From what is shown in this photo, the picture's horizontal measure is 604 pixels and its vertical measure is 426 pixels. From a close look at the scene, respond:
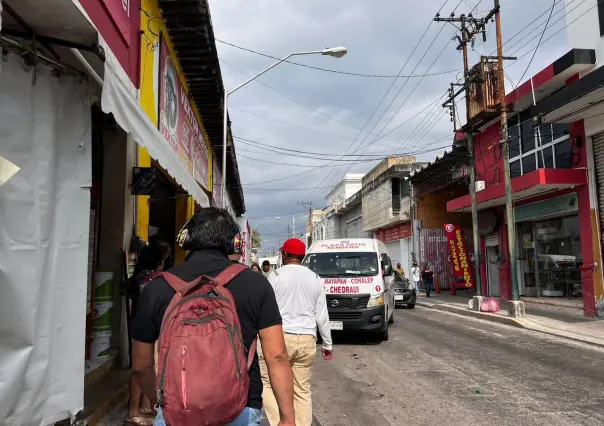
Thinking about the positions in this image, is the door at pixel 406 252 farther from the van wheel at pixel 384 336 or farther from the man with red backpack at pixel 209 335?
the man with red backpack at pixel 209 335

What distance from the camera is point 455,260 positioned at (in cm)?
2242

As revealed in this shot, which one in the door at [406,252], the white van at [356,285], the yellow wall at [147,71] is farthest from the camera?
the door at [406,252]

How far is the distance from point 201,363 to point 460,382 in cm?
594

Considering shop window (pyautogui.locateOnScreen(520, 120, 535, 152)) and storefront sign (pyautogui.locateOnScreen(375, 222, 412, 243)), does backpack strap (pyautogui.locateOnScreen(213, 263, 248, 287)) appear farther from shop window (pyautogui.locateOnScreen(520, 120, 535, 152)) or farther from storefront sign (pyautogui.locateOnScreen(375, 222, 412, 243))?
storefront sign (pyautogui.locateOnScreen(375, 222, 412, 243))

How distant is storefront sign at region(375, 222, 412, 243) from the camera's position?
1215 inches

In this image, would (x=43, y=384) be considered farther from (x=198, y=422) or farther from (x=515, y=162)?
(x=515, y=162)

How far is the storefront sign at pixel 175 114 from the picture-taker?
Result: 26.4 feet

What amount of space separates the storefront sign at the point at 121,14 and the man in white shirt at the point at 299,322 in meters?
3.35

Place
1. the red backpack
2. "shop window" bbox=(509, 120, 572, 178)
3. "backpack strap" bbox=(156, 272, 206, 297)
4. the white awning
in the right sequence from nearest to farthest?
the red backpack → "backpack strap" bbox=(156, 272, 206, 297) → the white awning → "shop window" bbox=(509, 120, 572, 178)

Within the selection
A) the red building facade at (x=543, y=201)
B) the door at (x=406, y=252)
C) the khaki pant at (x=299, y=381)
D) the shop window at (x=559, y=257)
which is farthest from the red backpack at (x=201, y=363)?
the door at (x=406, y=252)

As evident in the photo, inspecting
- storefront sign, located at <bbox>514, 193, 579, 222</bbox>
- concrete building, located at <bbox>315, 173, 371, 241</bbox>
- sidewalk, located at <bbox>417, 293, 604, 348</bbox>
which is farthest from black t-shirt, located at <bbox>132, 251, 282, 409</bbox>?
concrete building, located at <bbox>315, 173, 371, 241</bbox>

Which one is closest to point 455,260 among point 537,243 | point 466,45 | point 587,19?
point 537,243

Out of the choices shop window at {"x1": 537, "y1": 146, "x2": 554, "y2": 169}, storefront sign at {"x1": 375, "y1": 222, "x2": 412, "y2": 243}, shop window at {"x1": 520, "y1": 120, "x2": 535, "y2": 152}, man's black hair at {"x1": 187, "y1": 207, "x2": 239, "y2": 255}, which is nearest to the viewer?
man's black hair at {"x1": 187, "y1": 207, "x2": 239, "y2": 255}

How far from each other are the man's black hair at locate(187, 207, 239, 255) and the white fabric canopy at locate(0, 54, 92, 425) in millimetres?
1138
